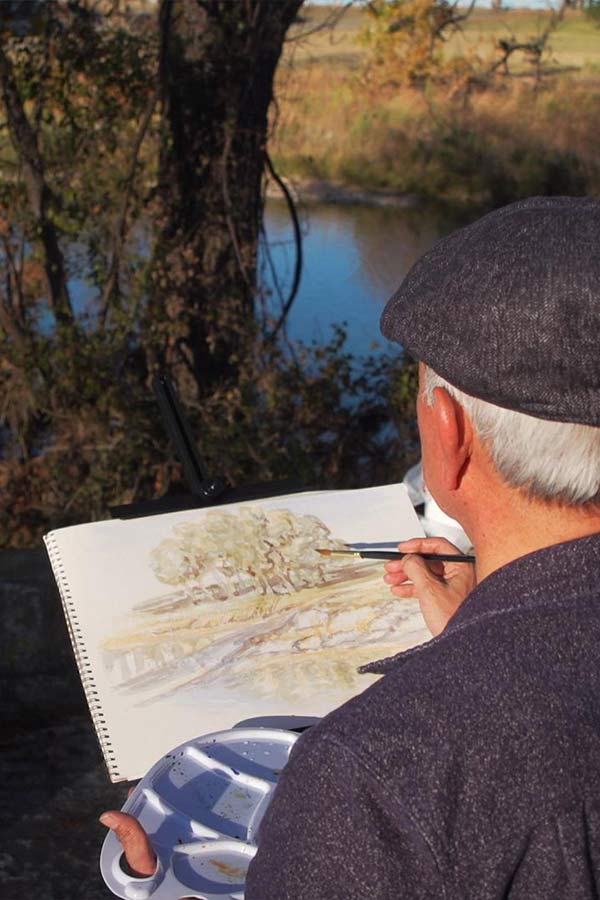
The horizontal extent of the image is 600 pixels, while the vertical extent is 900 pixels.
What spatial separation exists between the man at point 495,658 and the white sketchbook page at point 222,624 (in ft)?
1.99

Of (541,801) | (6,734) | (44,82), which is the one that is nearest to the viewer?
(541,801)

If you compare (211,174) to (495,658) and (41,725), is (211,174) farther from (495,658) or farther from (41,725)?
(495,658)

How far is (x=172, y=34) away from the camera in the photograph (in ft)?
13.6

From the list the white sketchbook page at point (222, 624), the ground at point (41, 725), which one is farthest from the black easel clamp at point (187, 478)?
the ground at point (41, 725)

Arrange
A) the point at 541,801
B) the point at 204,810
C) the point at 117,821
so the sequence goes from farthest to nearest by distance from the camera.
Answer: the point at 204,810, the point at 117,821, the point at 541,801

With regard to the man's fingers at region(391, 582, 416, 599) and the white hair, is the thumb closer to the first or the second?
the man's fingers at region(391, 582, 416, 599)

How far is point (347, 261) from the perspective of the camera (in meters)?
5.23

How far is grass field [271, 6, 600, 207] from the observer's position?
5.39 m

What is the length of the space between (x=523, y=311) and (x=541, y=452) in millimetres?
118

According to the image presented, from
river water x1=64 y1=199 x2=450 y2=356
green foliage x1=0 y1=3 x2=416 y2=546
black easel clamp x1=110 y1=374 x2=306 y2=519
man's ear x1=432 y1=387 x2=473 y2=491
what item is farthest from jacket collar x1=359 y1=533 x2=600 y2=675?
river water x1=64 y1=199 x2=450 y2=356

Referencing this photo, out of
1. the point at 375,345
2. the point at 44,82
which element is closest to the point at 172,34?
the point at 44,82

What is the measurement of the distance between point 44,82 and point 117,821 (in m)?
3.41

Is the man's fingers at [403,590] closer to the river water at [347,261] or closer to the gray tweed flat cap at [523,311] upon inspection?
the gray tweed flat cap at [523,311]

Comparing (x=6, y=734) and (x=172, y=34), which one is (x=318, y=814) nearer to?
(x=6, y=734)
